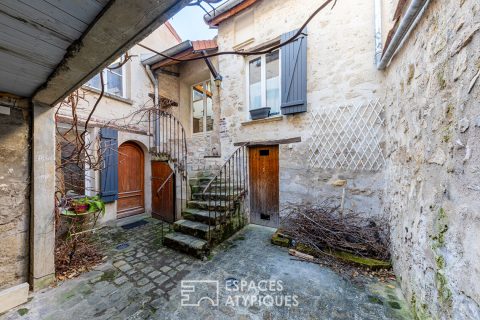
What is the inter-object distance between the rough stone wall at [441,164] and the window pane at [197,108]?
497 cm

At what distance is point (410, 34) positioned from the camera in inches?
74.9

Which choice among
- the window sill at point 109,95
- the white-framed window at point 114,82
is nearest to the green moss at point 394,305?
the window sill at point 109,95

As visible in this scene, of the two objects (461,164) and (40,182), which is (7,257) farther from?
(461,164)

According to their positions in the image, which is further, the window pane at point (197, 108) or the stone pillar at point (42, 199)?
the window pane at point (197, 108)

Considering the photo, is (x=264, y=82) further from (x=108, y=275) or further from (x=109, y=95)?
(x=108, y=275)

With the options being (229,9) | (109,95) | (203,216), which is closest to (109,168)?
(109,95)

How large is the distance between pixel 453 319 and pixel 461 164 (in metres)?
0.98

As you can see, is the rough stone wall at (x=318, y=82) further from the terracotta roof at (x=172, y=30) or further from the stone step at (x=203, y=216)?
the terracotta roof at (x=172, y=30)

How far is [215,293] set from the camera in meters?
2.02

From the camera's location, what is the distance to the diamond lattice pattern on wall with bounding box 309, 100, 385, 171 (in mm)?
2906

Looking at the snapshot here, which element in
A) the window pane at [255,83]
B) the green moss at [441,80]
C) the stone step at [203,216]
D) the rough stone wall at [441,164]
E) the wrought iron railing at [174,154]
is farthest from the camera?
the wrought iron railing at [174,154]

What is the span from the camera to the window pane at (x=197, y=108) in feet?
19.7

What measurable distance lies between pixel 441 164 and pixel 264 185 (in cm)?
289

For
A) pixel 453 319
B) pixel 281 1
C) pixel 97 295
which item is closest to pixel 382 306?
pixel 453 319
